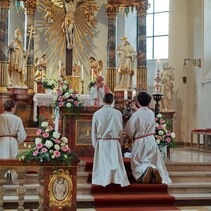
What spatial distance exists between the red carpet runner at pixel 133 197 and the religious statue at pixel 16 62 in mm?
8676

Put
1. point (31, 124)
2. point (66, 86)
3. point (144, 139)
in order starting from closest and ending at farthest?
1. point (144, 139)
2. point (66, 86)
3. point (31, 124)

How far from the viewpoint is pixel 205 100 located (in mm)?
17250

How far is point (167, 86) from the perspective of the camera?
17.6 meters

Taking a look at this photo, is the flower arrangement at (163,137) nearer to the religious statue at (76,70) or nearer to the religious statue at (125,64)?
the religious statue at (125,64)

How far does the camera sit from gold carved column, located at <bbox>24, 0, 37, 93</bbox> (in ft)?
54.9

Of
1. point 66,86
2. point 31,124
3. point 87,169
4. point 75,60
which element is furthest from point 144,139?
point 75,60

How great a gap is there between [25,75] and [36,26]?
9.40ft

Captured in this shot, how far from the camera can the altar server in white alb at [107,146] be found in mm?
8302

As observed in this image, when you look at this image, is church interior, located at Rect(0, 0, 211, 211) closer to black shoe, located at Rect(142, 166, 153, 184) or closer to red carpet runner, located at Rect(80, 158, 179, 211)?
black shoe, located at Rect(142, 166, 153, 184)

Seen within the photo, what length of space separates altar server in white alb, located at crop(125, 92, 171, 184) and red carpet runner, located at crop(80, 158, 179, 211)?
0.82ft

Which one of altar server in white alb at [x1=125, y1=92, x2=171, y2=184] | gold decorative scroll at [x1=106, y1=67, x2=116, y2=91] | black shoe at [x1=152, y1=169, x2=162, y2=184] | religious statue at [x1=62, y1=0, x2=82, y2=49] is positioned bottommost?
black shoe at [x1=152, y1=169, x2=162, y2=184]

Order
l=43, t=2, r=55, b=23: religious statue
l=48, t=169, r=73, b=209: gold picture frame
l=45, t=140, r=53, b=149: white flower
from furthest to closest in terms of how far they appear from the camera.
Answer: l=43, t=2, r=55, b=23: religious statue
l=45, t=140, r=53, b=149: white flower
l=48, t=169, r=73, b=209: gold picture frame

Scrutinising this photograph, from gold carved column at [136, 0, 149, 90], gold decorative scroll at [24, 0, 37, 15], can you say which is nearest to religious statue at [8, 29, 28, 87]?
gold decorative scroll at [24, 0, 37, 15]

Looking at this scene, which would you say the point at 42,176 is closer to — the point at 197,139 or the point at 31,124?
the point at 31,124
